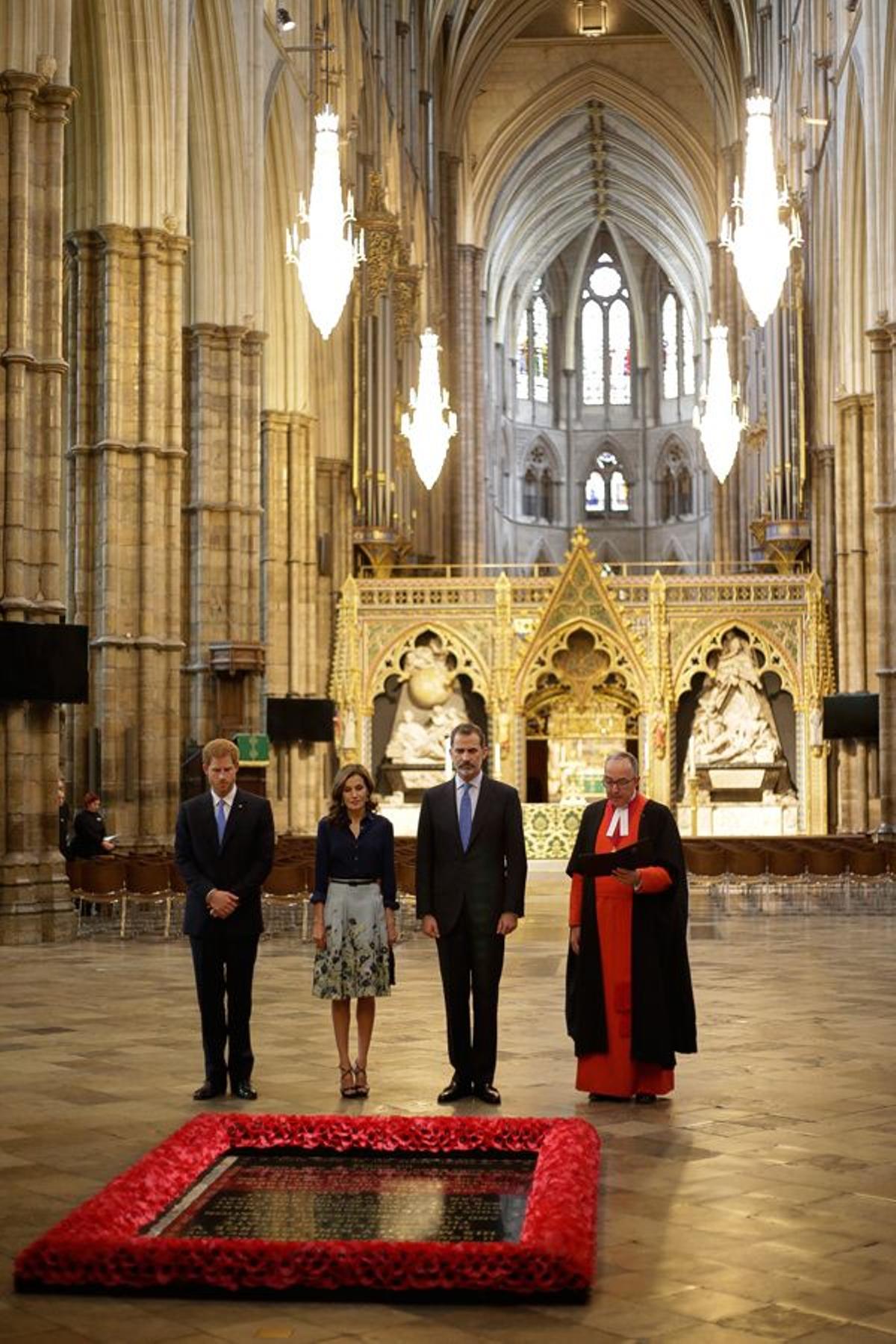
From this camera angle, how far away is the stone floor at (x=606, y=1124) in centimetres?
470

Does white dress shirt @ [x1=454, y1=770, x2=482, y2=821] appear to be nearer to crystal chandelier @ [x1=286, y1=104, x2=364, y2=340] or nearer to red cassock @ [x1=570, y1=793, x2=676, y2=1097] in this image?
red cassock @ [x1=570, y1=793, x2=676, y2=1097]

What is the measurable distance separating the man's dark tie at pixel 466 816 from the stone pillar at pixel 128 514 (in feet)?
41.9

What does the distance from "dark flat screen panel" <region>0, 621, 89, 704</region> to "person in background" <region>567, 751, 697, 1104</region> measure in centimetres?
883

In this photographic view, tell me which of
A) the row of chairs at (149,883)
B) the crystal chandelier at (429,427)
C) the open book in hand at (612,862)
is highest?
the crystal chandelier at (429,427)

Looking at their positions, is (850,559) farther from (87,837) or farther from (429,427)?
(87,837)

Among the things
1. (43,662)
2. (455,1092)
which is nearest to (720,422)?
(43,662)

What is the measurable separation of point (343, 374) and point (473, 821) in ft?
81.7

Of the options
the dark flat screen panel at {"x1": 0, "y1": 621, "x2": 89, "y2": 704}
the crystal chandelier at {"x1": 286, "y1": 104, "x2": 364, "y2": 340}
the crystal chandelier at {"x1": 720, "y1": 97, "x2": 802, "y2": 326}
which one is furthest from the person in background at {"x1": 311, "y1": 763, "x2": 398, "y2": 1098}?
the crystal chandelier at {"x1": 720, "y1": 97, "x2": 802, "y2": 326}

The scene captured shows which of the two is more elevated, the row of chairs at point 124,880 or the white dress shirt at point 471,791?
the white dress shirt at point 471,791

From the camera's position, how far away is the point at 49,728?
16.5 metres

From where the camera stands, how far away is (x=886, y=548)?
2469 centimetres

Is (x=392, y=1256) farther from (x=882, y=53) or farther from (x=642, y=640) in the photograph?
(x=642, y=640)

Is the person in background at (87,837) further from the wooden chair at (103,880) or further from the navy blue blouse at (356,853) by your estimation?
the navy blue blouse at (356,853)

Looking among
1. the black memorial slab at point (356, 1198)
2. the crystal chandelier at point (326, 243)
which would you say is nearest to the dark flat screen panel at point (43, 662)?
the crystal chandelier at point (326, 243)
